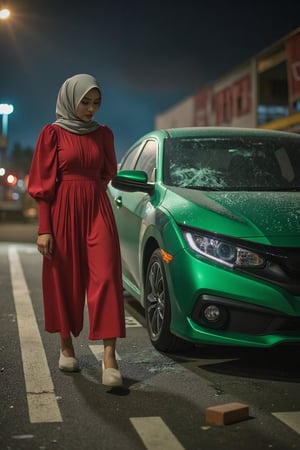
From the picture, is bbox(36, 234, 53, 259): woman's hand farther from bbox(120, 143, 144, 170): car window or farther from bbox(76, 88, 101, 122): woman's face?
bbox(120, 143, 144, 170): car window

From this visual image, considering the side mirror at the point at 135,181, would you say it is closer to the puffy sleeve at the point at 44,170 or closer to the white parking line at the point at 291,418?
the puffy sleeve at the point at 44,170

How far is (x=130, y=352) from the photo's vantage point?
233 inches

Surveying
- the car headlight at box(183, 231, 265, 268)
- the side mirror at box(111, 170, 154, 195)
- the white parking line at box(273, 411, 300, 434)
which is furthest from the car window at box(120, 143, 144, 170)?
the white parking line at box(273, 411, 300, 434)

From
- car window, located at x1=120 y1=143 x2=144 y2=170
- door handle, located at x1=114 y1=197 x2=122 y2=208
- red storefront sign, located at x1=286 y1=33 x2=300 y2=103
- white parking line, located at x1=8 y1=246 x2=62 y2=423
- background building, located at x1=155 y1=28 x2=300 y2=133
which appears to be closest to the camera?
white parking line, located at x1=8 y1=246 x2=62 y2=423

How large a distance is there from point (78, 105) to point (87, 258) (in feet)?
3.06

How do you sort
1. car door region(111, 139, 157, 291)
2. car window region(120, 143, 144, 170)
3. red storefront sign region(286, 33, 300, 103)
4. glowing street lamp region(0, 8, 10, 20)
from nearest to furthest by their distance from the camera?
car door region(111, 139, 157, 291)
car window region(120, 143, 144, 170)
red storefront sign region(286, 33, 300, 103)
glowing street lamp region(0, 8, 10, 20)

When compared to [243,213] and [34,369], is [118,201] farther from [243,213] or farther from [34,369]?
[34,369]

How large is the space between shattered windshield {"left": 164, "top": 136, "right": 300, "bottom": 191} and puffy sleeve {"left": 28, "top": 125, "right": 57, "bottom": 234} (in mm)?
1422

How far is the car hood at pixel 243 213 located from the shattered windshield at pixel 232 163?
0.40 metres

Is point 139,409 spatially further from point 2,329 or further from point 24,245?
point 24,245

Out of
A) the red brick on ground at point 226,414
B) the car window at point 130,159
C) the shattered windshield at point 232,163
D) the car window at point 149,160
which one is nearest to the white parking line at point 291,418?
the red brick on ground at point 226,414

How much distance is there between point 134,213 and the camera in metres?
6.72

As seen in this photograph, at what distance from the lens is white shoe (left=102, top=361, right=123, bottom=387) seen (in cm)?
478

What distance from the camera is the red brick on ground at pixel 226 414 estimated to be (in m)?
4.07
